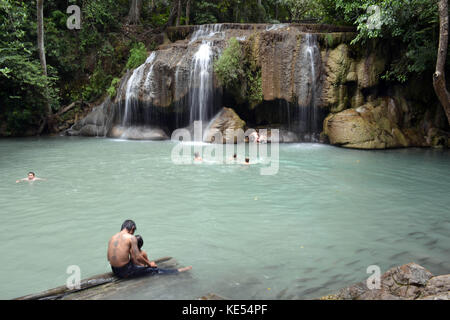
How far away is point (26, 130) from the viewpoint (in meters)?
20.4

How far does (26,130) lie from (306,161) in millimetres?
16891

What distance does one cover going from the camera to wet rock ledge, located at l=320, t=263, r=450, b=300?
11.4 feet

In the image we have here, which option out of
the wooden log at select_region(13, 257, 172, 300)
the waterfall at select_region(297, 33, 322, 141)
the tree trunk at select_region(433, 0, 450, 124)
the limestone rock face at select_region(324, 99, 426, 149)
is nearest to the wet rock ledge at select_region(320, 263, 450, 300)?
the wooden log at select_region(13, 257, 172, 300)

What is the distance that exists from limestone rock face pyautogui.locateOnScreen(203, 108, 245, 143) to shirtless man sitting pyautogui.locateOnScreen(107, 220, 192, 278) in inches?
503

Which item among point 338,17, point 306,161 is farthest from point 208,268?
point 338,17

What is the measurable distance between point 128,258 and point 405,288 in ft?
11.0

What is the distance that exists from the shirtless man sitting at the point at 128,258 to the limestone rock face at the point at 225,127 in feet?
41.9

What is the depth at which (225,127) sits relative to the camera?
17547mm

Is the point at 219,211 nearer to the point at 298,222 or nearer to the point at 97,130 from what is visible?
the point at 298,222

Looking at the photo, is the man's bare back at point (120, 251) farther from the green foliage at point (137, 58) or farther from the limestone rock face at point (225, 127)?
the green foliage at point (137, 58)

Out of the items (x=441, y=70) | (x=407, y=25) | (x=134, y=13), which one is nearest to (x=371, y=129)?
(x=407, y=25)

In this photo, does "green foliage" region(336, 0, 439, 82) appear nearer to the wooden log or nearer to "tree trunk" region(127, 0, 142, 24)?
the wooden log

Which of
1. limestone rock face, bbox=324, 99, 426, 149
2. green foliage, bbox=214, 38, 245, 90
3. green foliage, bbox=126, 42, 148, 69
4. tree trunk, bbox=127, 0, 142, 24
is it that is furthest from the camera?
tree trunk, bbox=127, 0, 142, 24
